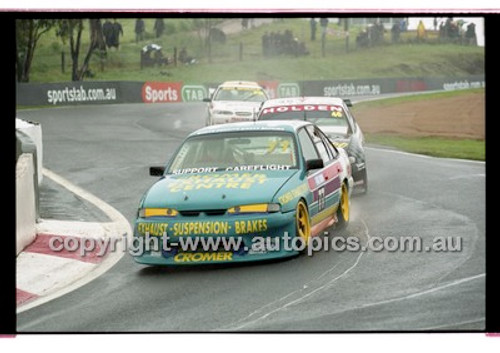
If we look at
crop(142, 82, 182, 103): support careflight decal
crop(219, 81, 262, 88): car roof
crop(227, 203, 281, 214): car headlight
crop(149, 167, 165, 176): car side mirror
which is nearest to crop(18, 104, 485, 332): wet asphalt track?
crop(227, 203, 281, 214): car headlight

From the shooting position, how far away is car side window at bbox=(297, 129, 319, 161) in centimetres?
1047

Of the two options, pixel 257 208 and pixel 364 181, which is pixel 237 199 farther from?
pixel 364 181

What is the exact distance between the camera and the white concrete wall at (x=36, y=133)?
8670 mm

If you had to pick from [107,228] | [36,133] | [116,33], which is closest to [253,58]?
[107,228]

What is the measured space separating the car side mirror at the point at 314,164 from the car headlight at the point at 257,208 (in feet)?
3.07

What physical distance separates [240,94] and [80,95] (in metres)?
1.93

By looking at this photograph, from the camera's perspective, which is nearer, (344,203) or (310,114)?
(344,203)

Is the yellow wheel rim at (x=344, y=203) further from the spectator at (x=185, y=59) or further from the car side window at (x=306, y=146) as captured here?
the spectator at (x=185, y=59)

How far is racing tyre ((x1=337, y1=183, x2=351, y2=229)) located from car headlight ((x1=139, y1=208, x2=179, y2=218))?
6.06ft

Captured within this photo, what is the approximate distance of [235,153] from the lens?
1005cm

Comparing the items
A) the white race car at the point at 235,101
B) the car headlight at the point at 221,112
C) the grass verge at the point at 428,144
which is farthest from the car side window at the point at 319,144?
the car headlight at the point at 221,112

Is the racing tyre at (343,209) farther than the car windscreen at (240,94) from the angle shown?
No
